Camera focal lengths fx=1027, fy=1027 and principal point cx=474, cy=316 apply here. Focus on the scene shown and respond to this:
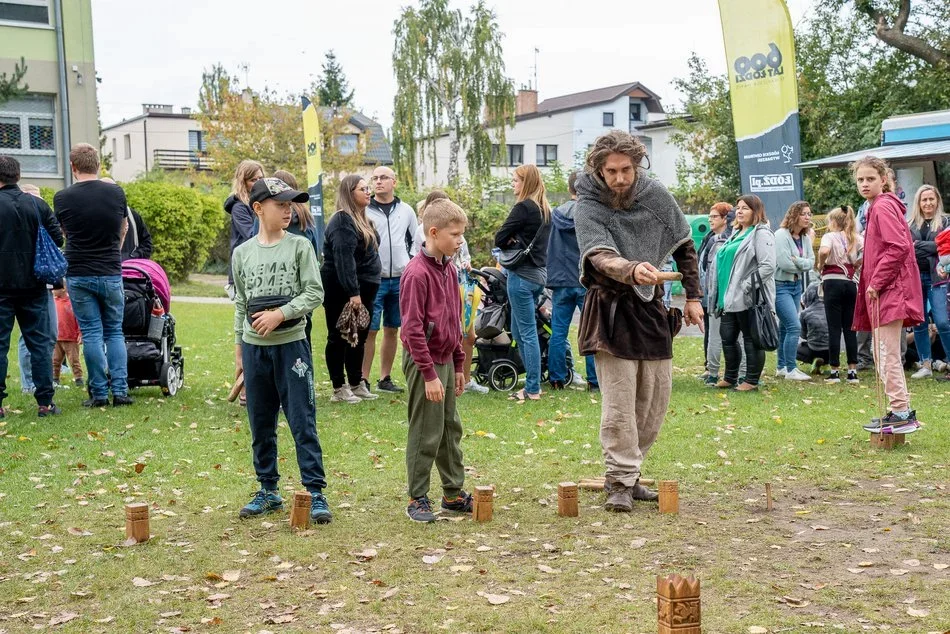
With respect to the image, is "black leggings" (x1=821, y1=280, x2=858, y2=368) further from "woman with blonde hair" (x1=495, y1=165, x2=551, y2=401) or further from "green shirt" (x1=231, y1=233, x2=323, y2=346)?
"green shirt" (x1=231, y1=233, x2=323, y2=346)

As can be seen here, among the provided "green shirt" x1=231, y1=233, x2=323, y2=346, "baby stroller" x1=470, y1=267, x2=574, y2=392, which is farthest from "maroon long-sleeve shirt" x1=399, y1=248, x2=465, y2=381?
"baby stroller" x1=470, y1=267, x2=574, y2=392

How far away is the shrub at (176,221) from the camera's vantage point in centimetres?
2830

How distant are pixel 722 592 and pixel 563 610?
2.37 ft

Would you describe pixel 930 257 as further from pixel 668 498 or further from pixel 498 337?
pixel 668 498

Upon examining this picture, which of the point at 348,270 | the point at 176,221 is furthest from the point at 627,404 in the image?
the point at 176,221

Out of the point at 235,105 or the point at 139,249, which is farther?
the point at 235,105

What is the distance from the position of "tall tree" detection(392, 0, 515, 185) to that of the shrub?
16.7 meters

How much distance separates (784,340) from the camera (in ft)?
38.4

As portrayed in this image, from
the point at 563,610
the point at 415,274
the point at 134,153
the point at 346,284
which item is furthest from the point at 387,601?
the point at 134,153

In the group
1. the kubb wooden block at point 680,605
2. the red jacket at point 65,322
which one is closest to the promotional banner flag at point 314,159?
the red jacket at point 65,322

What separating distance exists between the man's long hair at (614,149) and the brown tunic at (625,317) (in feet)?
1.79

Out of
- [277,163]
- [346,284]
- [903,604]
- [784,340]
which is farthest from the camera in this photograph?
[277,163]

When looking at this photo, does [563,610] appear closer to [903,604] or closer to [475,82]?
[903,604]

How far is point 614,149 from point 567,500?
2.03m
